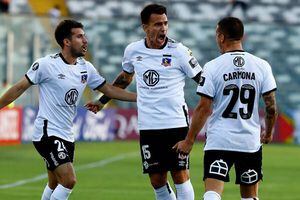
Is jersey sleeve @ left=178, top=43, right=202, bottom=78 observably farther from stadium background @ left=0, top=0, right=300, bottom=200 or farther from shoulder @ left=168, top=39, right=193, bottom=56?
stadium background @ left=0, top=0, right=300, bottom=200

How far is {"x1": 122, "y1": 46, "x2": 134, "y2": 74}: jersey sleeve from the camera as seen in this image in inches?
478

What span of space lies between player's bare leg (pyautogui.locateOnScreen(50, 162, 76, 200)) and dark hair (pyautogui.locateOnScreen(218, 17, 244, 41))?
2.62 m

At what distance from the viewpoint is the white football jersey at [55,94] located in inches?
469

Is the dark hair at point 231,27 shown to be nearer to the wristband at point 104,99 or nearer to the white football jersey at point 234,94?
the white football jersey at point 234,94

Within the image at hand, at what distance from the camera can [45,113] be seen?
1195cm

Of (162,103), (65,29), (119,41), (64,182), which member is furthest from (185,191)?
(119,41)

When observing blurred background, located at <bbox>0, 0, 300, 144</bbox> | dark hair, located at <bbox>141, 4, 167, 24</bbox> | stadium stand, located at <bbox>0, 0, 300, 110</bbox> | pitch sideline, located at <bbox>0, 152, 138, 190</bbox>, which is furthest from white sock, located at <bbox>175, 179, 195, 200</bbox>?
stadium stand, located at <bbox>0, 0, 300, 110</bbox>

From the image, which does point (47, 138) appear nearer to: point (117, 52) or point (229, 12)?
point (117, 52)

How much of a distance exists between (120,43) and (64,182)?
28.1 m

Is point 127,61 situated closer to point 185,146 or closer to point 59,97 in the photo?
point 59,97

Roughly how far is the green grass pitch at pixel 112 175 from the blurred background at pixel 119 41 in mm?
2531

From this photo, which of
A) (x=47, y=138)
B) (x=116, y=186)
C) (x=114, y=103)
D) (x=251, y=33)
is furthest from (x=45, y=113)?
(x=251, y=33)

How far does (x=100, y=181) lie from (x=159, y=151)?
25.7 feet

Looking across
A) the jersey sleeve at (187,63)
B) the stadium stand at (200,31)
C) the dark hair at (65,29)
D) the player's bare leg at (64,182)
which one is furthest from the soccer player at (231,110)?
the stadium stand at (200,31)
